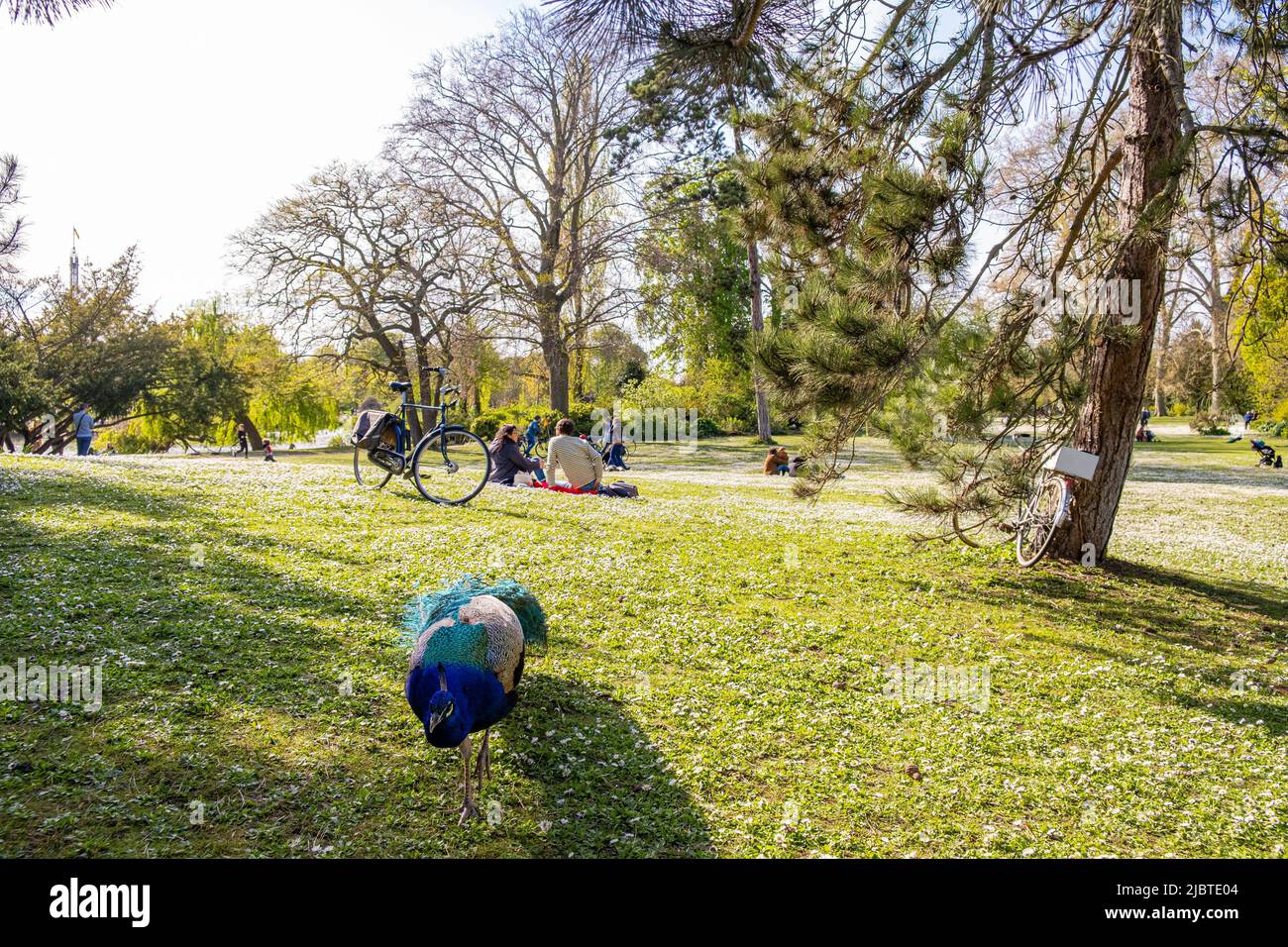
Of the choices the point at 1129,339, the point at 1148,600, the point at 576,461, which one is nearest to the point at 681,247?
the point at 576,461

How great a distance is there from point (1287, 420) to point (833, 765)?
44.9 metres

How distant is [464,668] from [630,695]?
208 centimetres

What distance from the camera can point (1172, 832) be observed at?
432 cm

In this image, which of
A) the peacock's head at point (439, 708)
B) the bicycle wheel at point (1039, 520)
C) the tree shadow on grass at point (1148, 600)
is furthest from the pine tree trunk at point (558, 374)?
the peacock's head at point (439, 708)

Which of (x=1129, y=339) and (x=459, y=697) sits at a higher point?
(x=1129, y=339)

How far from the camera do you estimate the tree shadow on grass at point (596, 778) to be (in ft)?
12.8

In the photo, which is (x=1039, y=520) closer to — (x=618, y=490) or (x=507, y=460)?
(x=618, y=490)

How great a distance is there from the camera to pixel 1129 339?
8.20m

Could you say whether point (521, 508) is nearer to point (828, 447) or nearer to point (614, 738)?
point (828, 447)

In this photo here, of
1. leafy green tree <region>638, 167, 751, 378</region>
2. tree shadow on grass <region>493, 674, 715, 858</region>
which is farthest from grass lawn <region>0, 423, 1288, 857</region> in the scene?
leafy green tree <region>638, 167, 751, 378</region>

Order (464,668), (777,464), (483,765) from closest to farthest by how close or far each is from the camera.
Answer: (464,668) → (483,765) → (777,464)

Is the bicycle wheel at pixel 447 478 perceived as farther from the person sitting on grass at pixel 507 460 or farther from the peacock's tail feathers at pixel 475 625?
the peacock's tail feathers at pixel 475 625

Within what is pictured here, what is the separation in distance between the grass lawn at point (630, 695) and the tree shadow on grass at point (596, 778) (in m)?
0.02
